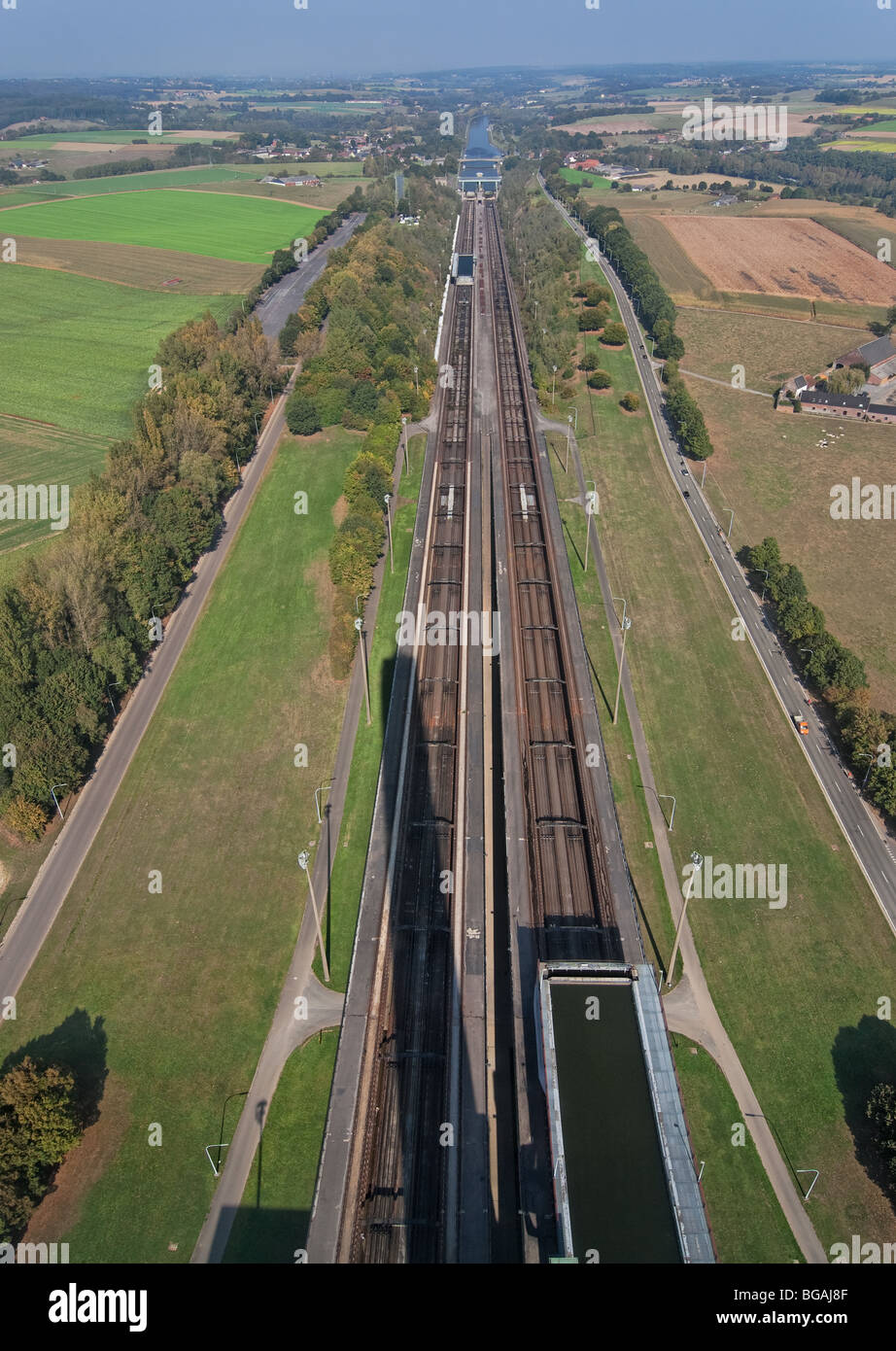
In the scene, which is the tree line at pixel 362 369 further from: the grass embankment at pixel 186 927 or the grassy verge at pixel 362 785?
the grass embankment at pixel 186 927

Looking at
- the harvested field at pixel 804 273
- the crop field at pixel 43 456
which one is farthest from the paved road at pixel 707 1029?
the harvested field at pixel 804 273

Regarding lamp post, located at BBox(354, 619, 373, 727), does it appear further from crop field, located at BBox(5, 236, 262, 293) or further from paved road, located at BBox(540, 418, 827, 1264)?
crop field, located at BBox(5, 236, 262, 293)

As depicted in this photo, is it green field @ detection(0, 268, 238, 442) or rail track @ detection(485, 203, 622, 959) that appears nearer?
rail track @ detection(485, 203, 622, 959)

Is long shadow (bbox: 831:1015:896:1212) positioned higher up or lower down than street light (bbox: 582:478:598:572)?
lower down

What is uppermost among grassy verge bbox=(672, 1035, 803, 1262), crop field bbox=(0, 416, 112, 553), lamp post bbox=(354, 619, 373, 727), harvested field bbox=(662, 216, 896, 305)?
harvested field bbox=(662, 216, 896, 305)

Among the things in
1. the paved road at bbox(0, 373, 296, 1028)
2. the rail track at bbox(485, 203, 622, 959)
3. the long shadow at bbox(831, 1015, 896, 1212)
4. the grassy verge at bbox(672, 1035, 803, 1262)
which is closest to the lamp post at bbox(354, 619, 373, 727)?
the rail track at bbox(485, 203, 622, 959)

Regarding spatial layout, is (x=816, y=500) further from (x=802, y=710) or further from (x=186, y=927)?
(x=186, y=927)
